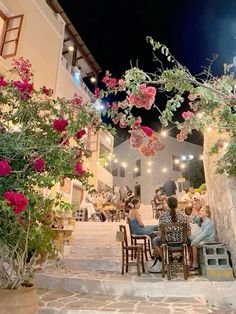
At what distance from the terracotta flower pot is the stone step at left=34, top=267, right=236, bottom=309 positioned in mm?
2398

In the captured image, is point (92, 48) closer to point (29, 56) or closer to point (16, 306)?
point (29, 56)

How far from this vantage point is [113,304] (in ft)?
13.4

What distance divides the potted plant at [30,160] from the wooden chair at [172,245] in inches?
98.9

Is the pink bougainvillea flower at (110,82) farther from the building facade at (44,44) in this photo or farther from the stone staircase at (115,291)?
the stone staircase at (115,291)

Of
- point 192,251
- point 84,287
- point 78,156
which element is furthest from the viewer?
point 192,251

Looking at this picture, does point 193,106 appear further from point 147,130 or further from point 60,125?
point 60,125

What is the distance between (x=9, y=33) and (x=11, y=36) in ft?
0.59

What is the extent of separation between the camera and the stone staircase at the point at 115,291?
3.88 metres

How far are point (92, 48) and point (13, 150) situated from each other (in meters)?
16.4

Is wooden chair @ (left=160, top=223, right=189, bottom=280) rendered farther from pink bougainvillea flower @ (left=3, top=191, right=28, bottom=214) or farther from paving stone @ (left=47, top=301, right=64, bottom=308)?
pink bougainvillea flower @ (left=3, top=191, right=28, bottom=214)

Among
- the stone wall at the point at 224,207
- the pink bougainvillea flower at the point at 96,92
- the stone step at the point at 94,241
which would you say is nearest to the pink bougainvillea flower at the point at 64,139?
the pink bougainvillea flower at the point at 96,92

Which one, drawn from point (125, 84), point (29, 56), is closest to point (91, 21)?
point (29, 56)

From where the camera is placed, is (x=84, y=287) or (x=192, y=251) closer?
(x=84, y=287)

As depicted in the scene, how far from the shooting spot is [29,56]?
9.83 meters
